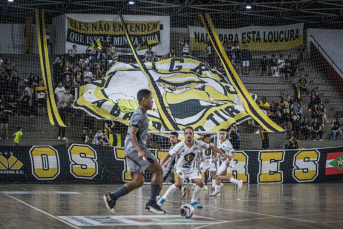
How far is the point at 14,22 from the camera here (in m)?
36.2

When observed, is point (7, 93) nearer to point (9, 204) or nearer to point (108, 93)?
point (108, 93)

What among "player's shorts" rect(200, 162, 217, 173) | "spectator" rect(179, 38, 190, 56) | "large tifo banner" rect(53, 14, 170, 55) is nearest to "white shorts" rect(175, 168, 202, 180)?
"player's shorts" rect(200, 162, 217, 173)

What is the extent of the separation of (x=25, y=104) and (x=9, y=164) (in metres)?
6.46

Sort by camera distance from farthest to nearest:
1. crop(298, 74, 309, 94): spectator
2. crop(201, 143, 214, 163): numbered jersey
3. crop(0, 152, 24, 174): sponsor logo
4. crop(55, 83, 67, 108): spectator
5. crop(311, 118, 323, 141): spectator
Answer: crop(298, 74, 309, 94): spectator
crop(311, 118, 323, 141): spectator
crop(55, 83, 67, 108): spectator
crop(0, 152, 24, 174): sponsor logo
crop(201, 143, 214, 163): numbered jersey

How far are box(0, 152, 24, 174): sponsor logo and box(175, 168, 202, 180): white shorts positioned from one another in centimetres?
1216

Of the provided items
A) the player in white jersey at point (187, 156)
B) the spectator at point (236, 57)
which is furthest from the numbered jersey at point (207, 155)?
the spectator at point (236, 57)

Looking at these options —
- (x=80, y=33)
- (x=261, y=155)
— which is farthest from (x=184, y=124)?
(x=80, y=33)

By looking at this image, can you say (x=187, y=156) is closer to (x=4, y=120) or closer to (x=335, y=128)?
(x=4, y=120)

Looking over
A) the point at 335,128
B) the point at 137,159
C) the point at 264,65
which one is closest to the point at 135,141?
the point at 137,159

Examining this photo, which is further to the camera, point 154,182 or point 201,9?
point 201,9

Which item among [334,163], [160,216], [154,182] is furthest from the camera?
[334,163]

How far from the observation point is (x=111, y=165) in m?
24.0

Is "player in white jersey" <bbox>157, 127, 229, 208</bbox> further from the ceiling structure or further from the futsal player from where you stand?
the ceiling structure

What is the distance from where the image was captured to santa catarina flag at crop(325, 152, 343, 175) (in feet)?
87.0
